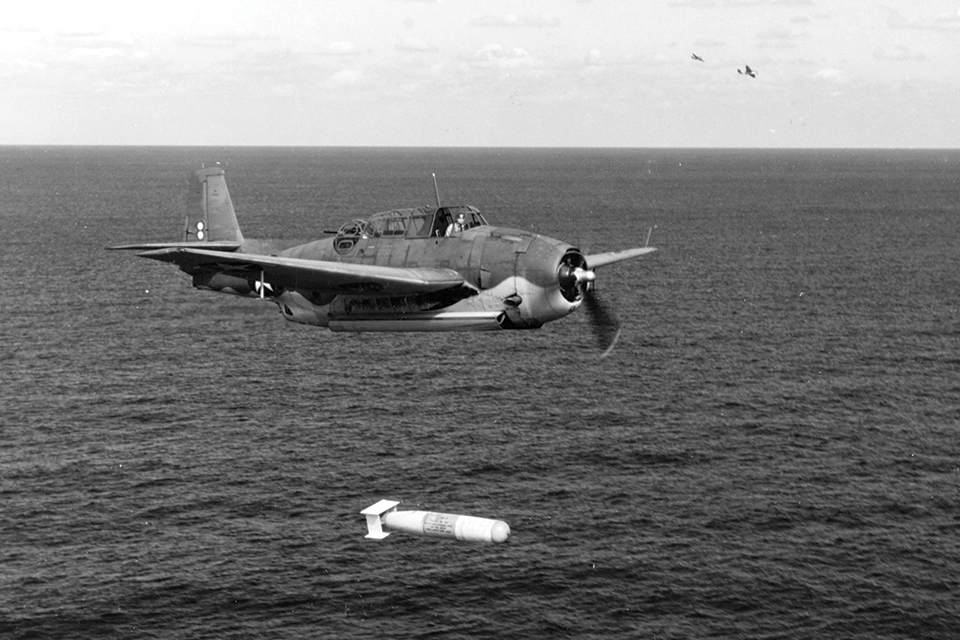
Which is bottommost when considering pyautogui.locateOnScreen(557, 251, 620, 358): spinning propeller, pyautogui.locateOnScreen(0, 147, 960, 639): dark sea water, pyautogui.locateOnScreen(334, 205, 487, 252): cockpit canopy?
pyautogui.locateOnScreen(0, 147, 960, 639): dark sea water

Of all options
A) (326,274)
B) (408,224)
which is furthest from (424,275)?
(408,224)

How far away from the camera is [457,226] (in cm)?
4788

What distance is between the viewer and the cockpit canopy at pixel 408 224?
158ft

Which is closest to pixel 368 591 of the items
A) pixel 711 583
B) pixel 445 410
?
pixel 711 583

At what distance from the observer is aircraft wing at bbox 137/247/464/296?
144ft

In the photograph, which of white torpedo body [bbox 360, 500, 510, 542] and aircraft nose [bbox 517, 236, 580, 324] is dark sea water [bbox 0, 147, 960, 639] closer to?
white torpedo body [bbox 360, 500, 510, 542]

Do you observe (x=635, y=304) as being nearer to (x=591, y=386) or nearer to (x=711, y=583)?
(x=591, y=386)

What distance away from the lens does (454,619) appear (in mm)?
70625

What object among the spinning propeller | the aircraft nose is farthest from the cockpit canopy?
the spinning propeller

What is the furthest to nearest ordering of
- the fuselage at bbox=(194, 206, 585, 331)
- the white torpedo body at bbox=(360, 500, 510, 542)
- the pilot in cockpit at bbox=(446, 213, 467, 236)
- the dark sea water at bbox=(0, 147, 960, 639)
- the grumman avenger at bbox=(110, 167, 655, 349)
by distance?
the white torpedo body at bbox=(360, 500, 510, 542) < the dark sea water at bbox=(0, 147, 960, 639) < the pilot in cockpit at bbox=(446, 213, 467, 236) < the fuselage at bbox=(194, 206, 585, 331) < the grumman avenger at bbox=(110, 167, 655, 349)

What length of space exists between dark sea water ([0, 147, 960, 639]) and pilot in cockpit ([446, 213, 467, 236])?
1033cm

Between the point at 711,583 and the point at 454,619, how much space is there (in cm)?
1739

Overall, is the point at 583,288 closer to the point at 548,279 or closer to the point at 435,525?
the point at 548,279

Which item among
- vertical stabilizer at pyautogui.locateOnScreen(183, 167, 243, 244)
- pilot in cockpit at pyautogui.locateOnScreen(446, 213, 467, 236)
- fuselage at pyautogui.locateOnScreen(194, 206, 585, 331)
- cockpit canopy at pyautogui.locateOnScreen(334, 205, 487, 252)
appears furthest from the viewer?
vertical stabilizer at pyautogui.locateOnScreen(183, 167, 243, 244)
